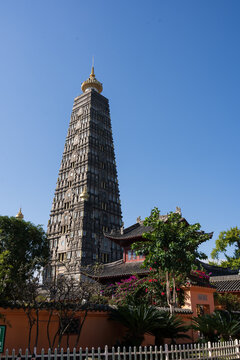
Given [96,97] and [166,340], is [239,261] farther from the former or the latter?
[96,97]

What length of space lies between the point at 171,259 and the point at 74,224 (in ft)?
155

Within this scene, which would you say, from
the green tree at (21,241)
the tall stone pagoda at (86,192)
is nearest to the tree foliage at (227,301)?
the green tree at (21,241)

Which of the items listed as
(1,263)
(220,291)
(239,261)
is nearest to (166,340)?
(1,263)

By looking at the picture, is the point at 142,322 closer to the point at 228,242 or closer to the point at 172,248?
the point at 172,248

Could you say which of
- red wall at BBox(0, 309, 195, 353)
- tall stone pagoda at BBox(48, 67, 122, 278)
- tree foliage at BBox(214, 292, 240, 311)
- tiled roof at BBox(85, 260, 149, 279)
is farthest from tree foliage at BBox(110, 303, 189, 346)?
tall stone pagoda at BBox(48, 67, 122, 278)

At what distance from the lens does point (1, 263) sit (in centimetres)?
1320

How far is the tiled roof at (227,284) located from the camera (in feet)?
99.6

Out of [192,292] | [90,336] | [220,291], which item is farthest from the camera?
[220,291]

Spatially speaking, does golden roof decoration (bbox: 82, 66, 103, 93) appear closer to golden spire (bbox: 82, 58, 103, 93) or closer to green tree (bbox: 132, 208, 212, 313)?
golden spire (bbox: 82, 58, 103, 93)

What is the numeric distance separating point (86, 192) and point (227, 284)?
37.6 m

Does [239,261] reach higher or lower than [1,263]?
higher

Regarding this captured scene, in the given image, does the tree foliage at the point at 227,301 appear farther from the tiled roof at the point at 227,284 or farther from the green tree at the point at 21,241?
the green tree at the point at 21,241

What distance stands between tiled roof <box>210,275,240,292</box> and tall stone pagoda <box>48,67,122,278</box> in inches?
1062

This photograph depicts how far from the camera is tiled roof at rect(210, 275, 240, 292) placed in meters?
30.4
